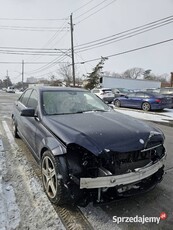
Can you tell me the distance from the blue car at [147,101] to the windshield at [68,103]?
978cm

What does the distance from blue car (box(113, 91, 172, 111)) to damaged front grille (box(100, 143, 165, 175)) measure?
36.4ft

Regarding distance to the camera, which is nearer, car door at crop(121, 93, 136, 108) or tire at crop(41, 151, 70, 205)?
tire at crop(41, 151, 70, 205)

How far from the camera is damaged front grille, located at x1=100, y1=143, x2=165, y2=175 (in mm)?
2315

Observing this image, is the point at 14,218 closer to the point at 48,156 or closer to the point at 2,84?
the point at 48,156

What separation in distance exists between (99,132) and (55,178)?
2.75 ft

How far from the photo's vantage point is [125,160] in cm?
242

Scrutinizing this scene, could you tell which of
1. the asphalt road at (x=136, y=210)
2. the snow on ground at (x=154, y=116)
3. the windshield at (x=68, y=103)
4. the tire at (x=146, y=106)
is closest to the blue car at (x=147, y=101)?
the tire at (x=146, y=106)

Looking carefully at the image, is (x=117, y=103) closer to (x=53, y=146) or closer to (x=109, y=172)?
(x=53, y=146)

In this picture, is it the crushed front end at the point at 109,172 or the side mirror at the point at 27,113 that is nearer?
the crushed front end at the point at 109,172

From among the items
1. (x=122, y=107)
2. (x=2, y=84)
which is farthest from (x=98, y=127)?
(x=2, y=84)

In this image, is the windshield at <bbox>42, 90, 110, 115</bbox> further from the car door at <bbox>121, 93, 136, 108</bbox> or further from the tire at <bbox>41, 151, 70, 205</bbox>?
the car door at <bbox>121, 93, 136, 108</bbox>

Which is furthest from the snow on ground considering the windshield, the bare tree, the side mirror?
the bare tree

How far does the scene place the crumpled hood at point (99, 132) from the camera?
92.3 inches

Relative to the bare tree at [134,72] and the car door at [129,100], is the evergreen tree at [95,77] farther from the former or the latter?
the bare tree at [134,72]
